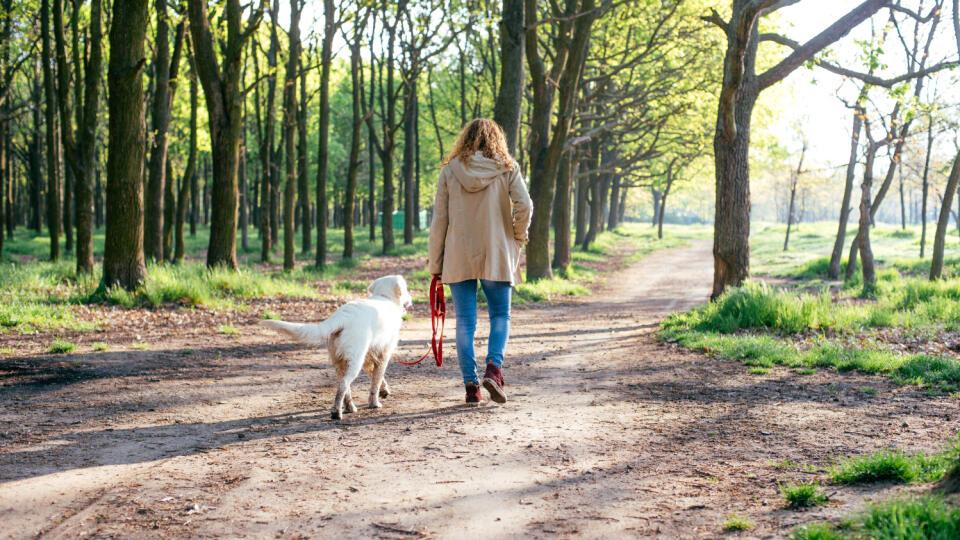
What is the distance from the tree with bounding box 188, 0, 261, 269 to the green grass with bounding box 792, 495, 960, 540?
513 inches

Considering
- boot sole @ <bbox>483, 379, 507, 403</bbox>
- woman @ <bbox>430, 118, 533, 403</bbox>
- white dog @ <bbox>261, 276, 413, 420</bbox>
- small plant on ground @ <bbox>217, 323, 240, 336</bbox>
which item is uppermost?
woman @ <bbox>430, 118, 533, 403</bbox>

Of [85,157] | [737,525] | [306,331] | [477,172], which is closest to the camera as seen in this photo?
[737,525]

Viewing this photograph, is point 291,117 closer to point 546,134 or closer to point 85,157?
point 85,157

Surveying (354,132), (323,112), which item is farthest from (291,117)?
(354,132)

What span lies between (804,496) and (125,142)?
36.2ft

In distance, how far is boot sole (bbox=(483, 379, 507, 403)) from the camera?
18.2ft

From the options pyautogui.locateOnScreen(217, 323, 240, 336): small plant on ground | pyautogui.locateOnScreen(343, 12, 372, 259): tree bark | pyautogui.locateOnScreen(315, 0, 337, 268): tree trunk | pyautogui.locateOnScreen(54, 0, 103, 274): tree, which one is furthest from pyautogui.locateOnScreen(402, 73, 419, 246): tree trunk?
pyautogui.locateOnScreen(217, 323, 240, 336): small plant on ground

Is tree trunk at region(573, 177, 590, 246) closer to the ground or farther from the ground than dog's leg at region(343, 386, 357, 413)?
farther from the ground

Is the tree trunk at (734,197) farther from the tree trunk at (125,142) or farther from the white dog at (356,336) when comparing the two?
the tree trunk at (125,142)

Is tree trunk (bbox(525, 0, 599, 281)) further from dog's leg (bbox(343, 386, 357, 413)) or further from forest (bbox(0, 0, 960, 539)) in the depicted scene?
dog's leg (bbox(343, 386, 357, 413))

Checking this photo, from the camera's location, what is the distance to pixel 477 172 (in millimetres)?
5609

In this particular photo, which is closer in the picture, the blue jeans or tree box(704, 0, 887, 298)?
the blue jeans

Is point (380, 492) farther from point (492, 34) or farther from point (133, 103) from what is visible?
point (492, 34)

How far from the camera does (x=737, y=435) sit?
4750mm
